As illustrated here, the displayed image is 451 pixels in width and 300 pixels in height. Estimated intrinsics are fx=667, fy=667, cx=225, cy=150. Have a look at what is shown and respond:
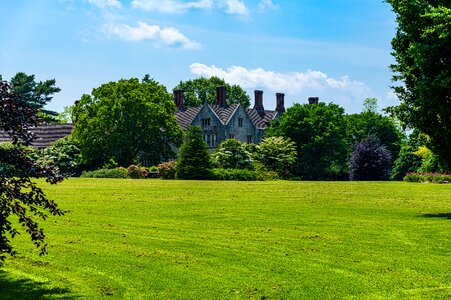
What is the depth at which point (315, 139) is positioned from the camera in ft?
279

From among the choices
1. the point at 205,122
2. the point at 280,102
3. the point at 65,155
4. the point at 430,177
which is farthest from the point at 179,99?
the point at 430,177

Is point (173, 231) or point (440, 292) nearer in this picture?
point (440, 292)

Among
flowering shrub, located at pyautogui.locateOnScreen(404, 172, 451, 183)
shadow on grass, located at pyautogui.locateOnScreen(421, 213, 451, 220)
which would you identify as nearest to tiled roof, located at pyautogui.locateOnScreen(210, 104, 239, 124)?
flowering shrub, located at pyautogui.locateOnScreen(404, 172, 451, 183)

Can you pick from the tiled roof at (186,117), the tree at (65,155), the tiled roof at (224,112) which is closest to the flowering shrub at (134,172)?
the tree at (65,155)

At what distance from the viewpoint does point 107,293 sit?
12.4 metres

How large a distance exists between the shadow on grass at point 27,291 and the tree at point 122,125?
5903cm

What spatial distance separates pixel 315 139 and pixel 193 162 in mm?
28147

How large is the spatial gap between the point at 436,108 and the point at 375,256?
1165cm

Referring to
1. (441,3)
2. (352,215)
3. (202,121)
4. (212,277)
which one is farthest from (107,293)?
(202,121)

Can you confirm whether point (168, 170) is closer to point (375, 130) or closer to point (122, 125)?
point (122, 125)

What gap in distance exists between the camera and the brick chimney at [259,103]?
111375 mm

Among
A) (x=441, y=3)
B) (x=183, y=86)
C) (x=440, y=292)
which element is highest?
(x=183, y=86)

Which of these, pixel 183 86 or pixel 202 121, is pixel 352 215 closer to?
pixel 202 121

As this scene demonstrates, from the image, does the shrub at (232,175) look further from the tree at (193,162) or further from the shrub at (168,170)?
the shrub at (168,170)
